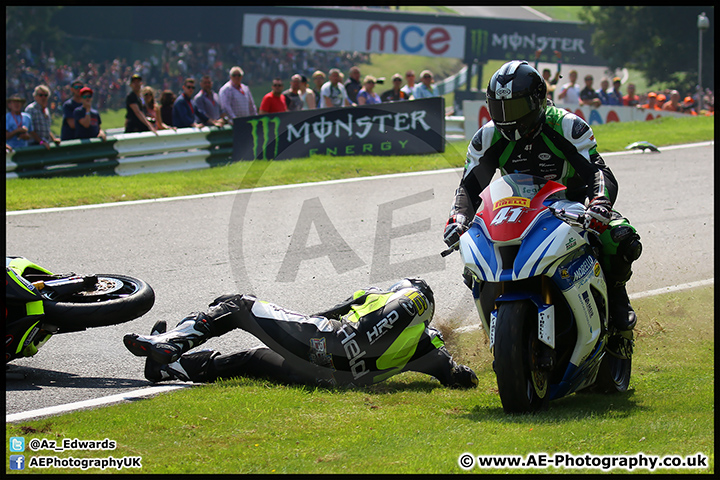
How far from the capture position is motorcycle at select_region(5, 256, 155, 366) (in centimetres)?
482

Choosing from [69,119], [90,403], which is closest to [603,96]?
[69,119]

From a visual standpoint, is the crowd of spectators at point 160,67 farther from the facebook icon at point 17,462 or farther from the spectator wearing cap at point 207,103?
the facebook icon at point 17,462

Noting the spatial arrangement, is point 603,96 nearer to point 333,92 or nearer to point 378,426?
point 333,92

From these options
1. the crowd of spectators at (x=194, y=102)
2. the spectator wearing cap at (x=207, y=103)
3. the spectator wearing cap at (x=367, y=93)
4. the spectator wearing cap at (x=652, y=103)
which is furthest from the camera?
the spectator wearing cap at (x=652, y=103)

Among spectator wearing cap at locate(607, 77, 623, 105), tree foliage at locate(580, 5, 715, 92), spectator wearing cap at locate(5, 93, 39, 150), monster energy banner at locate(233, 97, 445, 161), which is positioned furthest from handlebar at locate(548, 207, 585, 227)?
tree foliage at locate(580, 5, 715, 92)

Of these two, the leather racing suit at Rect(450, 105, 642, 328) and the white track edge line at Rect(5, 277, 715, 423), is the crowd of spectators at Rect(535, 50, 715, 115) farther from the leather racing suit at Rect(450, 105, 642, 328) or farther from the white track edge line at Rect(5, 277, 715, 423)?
the white track edge line at Rect(5, 277, 715, 423)

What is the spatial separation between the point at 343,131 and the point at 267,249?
5797mm

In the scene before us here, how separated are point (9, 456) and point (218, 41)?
41440 millimetres

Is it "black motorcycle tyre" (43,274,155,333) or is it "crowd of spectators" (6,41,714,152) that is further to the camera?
"crowd of spectators" (6,41,714,152)

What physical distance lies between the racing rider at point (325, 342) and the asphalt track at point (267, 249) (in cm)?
50

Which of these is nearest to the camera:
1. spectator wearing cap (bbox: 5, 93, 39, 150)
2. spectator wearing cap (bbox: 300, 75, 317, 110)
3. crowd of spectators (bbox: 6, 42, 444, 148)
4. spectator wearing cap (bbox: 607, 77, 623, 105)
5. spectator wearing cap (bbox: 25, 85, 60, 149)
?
spectator wearing cap (bbox: 5, 93, 39, 150)

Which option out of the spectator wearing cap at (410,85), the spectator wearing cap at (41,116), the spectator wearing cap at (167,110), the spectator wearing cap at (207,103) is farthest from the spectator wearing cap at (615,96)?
the spectator wearing cap at (41,116)

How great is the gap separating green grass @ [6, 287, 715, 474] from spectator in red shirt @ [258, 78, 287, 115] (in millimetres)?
9407

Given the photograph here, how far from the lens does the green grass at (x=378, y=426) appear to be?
3.51m
